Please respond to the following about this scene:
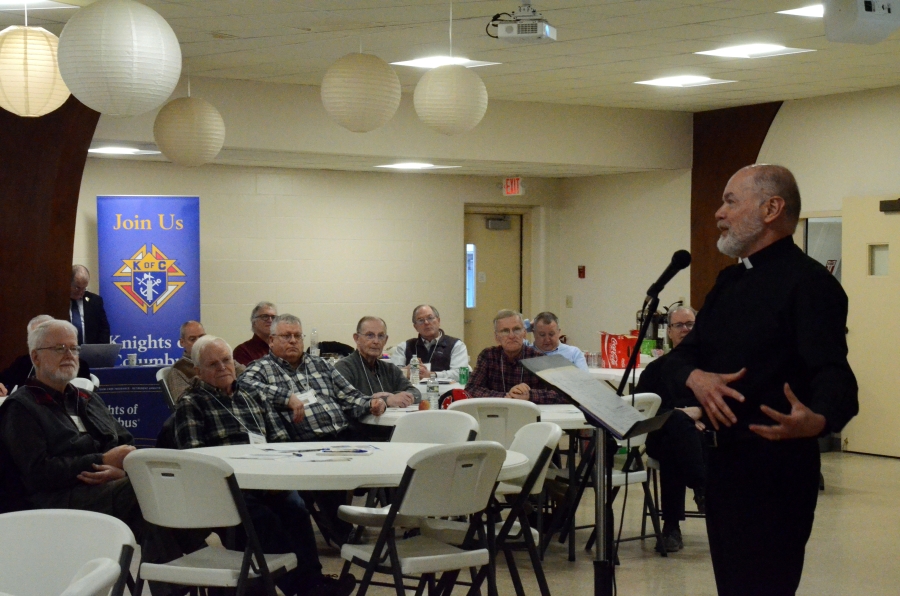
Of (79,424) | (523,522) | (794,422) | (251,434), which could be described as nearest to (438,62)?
(251,434)

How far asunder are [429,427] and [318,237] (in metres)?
6.30

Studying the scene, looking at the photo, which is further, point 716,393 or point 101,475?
point 101,475

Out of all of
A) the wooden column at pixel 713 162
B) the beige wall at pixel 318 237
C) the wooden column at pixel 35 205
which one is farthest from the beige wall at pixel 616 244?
the wooden column at pixel 35 205

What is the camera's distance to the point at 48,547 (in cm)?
259

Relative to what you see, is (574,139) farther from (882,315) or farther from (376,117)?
(376,117)

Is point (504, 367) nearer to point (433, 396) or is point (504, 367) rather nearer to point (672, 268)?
point (433, 396)

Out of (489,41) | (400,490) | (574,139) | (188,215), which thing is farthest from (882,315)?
(400,490)

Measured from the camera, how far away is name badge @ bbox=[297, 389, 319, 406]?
5.99m

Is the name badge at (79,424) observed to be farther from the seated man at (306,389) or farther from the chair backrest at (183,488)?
the seated man at (306,389)

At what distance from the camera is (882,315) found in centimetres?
919

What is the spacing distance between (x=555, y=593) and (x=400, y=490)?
66.2 inches

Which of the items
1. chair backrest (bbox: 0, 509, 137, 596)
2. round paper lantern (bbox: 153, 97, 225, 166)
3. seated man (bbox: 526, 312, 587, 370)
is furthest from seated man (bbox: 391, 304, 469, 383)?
chair backrest (bbox: 0, 509, 137, 596)

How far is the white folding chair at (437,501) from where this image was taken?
3.74 metres

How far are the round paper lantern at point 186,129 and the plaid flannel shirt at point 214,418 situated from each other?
2.19 m
